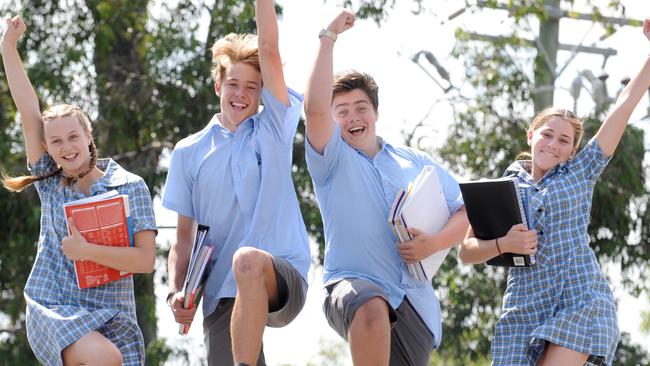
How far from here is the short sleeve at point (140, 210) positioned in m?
6.62

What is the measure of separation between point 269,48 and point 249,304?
1.12 meters

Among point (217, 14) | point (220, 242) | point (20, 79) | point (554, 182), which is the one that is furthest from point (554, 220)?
point (217, 14)

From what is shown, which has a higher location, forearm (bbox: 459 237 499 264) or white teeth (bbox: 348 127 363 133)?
white teeth (bbox: 348 127 363 133)

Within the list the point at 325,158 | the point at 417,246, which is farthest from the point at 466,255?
the point at 325,158

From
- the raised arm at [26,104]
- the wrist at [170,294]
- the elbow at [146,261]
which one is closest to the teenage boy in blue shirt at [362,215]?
the wrist at [170,294]

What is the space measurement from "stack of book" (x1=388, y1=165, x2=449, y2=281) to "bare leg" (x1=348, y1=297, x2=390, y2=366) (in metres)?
0.43

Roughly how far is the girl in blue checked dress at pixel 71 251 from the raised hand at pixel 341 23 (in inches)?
45.5

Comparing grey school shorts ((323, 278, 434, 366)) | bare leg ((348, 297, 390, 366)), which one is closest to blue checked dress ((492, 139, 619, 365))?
grey school shorts ((323, 278, 434, 366))

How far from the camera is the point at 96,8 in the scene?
51.5 feet

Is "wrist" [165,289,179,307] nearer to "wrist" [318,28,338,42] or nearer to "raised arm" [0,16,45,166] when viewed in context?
"raised arm" [0,16,45,166]

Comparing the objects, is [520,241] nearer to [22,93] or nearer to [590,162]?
[590,162]

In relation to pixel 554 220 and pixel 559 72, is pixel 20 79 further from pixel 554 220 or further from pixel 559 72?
pixel 559 72

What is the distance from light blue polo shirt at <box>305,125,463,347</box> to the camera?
663 centimetres

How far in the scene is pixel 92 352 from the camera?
6371mm
